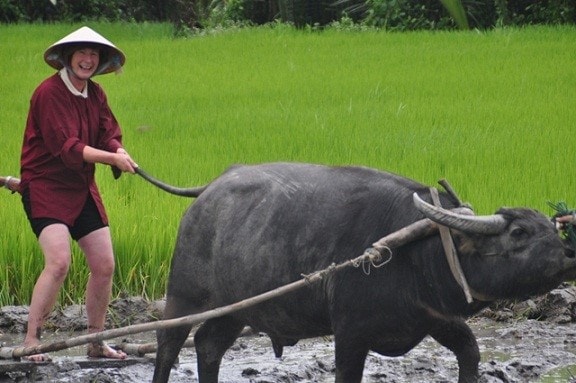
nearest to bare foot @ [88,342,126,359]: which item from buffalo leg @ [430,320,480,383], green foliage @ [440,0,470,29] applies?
buffalo leg @ [430,320,480,383]

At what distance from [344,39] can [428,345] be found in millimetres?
8988

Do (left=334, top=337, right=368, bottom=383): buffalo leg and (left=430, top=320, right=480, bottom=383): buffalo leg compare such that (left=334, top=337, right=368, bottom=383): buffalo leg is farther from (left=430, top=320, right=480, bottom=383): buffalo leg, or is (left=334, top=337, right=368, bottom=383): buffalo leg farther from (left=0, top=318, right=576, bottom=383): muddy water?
(left=0, top=318, right=576, bottom=383): muddy water

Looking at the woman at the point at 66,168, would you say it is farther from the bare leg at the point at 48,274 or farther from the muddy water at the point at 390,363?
the muddy water at the point at 390,363

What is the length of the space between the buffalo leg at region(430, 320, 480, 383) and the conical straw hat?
1717 mm

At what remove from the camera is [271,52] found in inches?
535

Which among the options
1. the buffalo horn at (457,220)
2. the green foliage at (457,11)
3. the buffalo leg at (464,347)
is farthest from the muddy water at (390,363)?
the green foliage at (457,11)

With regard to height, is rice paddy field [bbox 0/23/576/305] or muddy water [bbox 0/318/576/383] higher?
rice paddy field [bbox 0/23/576/305]

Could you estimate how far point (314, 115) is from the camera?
977 cm

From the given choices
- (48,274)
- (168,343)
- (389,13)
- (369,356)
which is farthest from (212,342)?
(389,13)

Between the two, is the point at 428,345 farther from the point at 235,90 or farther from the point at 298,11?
the point at 298,11

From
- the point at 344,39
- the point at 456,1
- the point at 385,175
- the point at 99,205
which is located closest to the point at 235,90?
the point at 344,39

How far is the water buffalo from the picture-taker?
374 cm

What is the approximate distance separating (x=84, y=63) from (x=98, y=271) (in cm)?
80

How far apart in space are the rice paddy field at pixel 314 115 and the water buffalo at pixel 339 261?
5.80 ft
